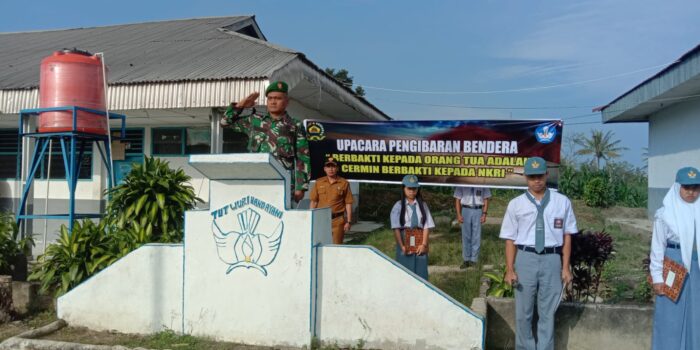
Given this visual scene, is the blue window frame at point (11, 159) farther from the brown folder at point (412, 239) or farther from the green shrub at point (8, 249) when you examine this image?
the brown folder at point (412, 239)

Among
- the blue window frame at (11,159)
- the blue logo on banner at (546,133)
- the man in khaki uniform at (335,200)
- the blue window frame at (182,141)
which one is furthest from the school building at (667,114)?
the blue window frame at (11,159)

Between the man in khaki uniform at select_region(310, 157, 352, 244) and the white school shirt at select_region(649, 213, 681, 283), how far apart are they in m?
3.03

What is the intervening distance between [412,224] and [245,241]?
1.71m

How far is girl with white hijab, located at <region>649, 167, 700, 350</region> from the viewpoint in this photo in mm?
3736

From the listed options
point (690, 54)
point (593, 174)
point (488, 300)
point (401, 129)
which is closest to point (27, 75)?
point (401, 129)

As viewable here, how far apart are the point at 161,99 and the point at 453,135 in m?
4.60

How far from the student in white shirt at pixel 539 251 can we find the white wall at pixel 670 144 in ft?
29.9

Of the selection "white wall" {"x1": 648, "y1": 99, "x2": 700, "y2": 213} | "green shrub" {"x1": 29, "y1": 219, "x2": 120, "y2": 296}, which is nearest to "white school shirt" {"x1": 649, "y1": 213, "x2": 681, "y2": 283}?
"green shrub" {"x1": 29, "y1": 219, "x2": 120, "y2": 296}

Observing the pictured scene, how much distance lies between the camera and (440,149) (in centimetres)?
836

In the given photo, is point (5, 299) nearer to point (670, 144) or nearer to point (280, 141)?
point (280, 141)

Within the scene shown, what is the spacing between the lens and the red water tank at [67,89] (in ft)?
22.1

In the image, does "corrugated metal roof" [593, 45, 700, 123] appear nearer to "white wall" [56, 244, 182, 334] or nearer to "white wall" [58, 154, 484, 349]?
"white wall" [58, 154, 484, 349]

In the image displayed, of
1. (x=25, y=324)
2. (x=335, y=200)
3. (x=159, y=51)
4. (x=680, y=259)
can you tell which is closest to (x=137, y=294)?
(x=25, y=324)

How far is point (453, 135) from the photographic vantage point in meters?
8.30
